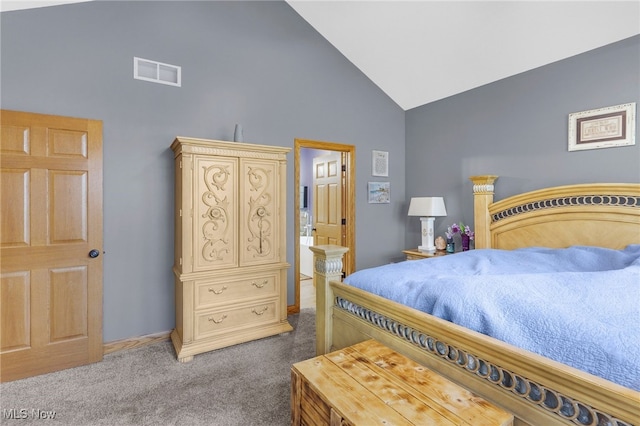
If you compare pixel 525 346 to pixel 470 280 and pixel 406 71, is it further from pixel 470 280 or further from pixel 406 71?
pixel 406 71

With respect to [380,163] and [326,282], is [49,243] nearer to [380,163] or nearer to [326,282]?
[326,282]

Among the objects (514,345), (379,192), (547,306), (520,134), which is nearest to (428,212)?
(379,192)

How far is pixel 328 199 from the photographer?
178 inches

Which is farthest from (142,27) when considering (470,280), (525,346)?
(525,346)

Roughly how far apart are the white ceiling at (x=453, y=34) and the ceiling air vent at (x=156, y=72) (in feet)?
2.04

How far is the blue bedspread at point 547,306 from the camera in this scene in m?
0.98

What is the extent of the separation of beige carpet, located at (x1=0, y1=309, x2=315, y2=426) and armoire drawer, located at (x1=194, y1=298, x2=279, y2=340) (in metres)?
0.18

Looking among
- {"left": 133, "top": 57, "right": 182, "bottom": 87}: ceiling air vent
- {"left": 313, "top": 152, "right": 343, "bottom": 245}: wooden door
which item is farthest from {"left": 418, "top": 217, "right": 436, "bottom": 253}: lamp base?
{"left": 133, "top": 57, "right": 182, "bottom": 87}: ceiling air vent

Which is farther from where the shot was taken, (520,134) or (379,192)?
(379,192)

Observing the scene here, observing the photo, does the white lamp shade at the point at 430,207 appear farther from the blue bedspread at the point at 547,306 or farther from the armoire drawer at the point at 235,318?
the armoire drawer at the point at 235,318

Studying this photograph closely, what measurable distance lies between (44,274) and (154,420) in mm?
1441

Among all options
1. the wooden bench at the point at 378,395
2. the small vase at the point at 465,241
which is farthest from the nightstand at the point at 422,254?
the wooden bench at the point at 378,395
